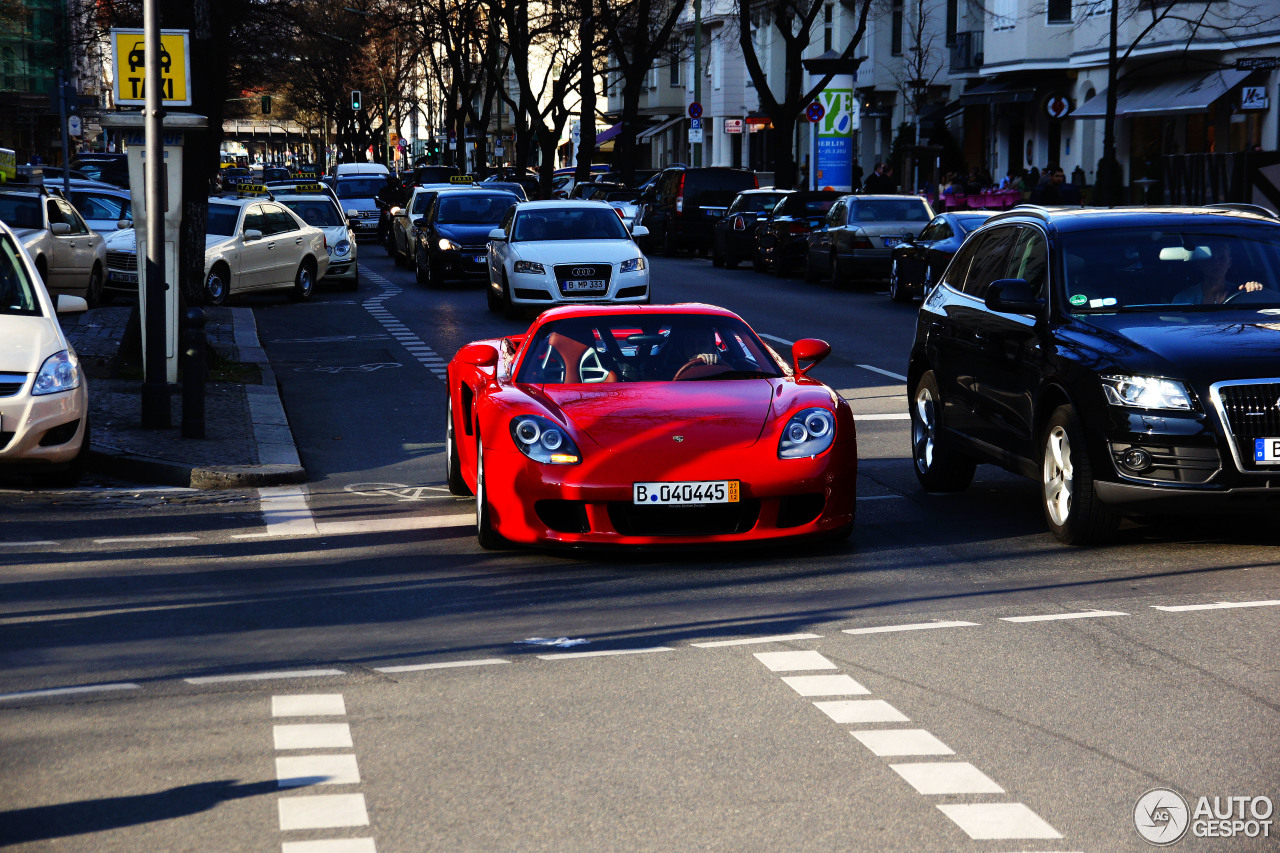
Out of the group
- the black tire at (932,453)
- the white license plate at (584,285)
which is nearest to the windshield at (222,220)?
the white license plate at (584,285)

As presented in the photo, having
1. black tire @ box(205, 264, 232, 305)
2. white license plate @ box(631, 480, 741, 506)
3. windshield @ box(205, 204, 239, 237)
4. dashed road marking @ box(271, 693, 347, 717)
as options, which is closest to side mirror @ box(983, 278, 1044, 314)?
white license plate @ box(631, 480, 741, 506)

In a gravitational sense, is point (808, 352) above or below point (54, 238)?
below

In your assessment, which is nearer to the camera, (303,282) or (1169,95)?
(303,282)

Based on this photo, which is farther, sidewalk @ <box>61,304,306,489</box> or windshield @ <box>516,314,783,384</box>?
sidewalk @ <box>61,304,306,489</box>

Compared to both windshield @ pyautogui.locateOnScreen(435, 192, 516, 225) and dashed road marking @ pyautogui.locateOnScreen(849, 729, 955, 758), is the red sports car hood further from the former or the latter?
windshield @ pyautogui.locateOnScreen(435, 192, 516, 225)

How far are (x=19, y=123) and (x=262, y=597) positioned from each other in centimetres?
9011

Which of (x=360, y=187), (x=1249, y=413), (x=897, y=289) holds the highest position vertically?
(x=360, y=187)

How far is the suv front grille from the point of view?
8.21 m

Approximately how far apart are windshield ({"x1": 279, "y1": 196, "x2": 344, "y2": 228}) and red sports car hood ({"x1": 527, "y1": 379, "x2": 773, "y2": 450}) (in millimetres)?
22377

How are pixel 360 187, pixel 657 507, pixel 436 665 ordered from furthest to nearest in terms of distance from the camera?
pixel 360 187
pixel 657 507
pixel 436 665

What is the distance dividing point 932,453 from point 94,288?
1810 cm

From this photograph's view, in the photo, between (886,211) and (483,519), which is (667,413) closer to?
(483,519)

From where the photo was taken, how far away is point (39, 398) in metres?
Answer: 10.8

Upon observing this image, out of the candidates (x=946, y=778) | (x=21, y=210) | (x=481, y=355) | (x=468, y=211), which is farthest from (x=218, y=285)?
(x=946, y=778)
